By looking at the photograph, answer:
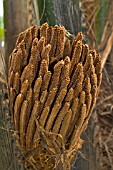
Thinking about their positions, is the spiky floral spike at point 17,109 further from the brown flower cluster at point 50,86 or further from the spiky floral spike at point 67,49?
the spiky floral spike at point 67,49

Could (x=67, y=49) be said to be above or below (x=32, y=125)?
above

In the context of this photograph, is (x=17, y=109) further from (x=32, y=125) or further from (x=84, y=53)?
(x=84, y=53)

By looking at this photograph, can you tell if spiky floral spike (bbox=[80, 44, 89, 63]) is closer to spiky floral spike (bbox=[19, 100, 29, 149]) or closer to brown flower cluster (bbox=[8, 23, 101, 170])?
brown flower cluster (bbox=[8, 23, 101, 170])

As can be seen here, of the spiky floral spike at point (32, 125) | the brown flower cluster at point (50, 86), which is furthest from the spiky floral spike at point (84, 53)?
the spiky floral spike at point (32, 125)

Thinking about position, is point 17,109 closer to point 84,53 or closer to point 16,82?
point 16,82

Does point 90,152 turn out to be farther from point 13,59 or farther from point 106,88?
point 106,88

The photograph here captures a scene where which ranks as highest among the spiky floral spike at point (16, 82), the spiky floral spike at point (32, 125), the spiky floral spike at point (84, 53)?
the spiky floral spike at point (84, 53)

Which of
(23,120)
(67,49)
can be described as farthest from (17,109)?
(67,49)

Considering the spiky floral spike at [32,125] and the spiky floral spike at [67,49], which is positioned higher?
the spiky floral spike at [67,49]

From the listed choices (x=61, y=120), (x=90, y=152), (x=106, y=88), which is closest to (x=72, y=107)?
(x=61, y=120)
